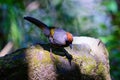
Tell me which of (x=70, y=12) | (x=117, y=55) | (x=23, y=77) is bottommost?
(x=117, y=55)

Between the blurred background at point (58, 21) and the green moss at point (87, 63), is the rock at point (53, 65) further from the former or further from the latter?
the blurred background at point (58, 21)

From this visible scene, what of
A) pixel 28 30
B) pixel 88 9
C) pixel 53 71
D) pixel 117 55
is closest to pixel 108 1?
pixel 88 9

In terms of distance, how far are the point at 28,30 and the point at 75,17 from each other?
126 centimetres

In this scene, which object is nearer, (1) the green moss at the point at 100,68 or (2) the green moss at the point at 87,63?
(2) the green moss at the point at 87,63

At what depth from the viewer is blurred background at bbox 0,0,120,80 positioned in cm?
470

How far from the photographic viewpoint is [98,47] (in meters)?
3.24

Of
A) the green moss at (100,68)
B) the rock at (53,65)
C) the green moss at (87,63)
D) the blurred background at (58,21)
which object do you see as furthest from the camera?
the blurred background at (58,21)

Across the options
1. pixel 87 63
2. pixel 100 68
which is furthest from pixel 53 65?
pixel 100 68

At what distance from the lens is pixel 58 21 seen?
5.88 metres

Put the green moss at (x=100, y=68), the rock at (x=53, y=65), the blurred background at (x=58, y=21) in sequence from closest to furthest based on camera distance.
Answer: the rock at (x=53, y=65)
the green moss at (x=100, y=68)
the blurred background at (x=58, y=21)

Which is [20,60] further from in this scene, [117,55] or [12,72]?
[117,55]

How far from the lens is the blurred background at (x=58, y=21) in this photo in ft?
15.4

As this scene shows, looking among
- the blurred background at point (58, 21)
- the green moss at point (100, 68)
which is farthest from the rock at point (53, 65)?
the blurred background at point (58, 21)

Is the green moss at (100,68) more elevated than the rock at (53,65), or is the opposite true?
the rock at (53,65)
